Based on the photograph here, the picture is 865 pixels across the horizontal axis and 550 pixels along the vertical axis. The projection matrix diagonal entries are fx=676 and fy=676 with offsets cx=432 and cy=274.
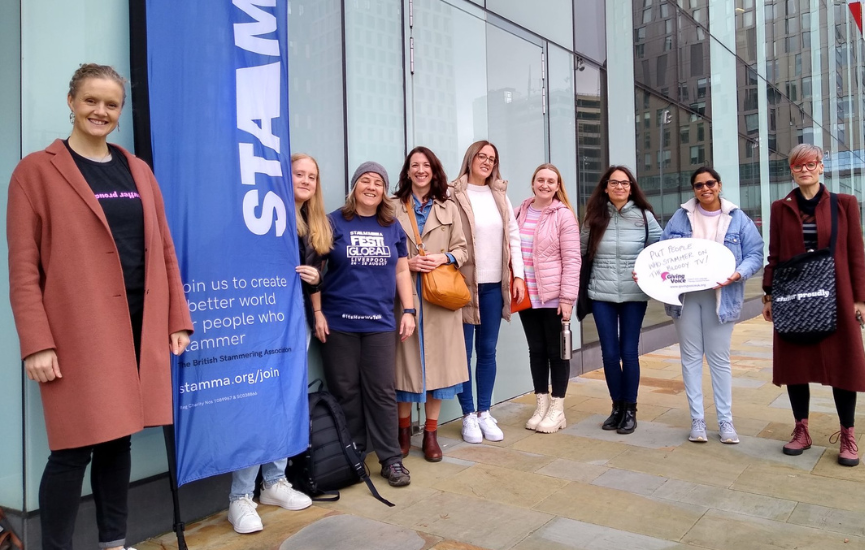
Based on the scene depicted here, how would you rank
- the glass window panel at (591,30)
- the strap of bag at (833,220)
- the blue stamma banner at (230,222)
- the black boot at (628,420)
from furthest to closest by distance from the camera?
the glass window panel at (591,30), the black boot at (628,420), the strap of bag at (833,220), the blue stamma banner at (230,222)

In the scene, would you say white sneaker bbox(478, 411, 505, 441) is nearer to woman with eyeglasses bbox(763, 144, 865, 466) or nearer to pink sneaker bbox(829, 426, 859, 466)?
woman with eyeglasses bbox(763, 144, 865, 466)

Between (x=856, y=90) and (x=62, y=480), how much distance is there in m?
29.4

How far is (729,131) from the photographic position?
12.0 m

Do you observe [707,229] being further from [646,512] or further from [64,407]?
[64,407]

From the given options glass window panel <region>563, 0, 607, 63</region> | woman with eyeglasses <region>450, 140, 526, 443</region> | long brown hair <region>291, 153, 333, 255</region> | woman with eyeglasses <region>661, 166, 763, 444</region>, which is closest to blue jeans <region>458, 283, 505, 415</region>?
woman with eyeglasses <region>450, 140, 526, 443</region>

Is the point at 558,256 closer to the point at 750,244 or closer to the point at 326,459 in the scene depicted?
the point at 750,244

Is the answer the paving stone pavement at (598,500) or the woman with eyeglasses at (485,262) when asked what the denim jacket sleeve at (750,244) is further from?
the woman with eyeglasses at (485,262)

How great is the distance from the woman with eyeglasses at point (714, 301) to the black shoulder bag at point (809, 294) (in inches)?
10.9

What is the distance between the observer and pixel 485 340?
483 cm

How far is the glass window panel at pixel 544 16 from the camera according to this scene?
618cm

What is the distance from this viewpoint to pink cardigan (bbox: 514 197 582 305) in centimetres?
477

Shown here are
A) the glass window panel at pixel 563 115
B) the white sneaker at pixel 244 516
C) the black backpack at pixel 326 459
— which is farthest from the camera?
the glass window panel at pixel 563 115

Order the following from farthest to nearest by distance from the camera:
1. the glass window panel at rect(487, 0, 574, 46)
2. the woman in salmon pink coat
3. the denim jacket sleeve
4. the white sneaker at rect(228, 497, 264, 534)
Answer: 1. the glass window panel at rect(487, 0, 574, 46)
2. the denim jacket sleeve
3. the white sneaker at rect(228, 497, 264, 534)
4. the woman in salmon pink coat

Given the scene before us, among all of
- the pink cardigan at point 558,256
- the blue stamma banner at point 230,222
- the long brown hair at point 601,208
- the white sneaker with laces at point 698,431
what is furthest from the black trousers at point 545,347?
the blue stamma banner at point 230,222
